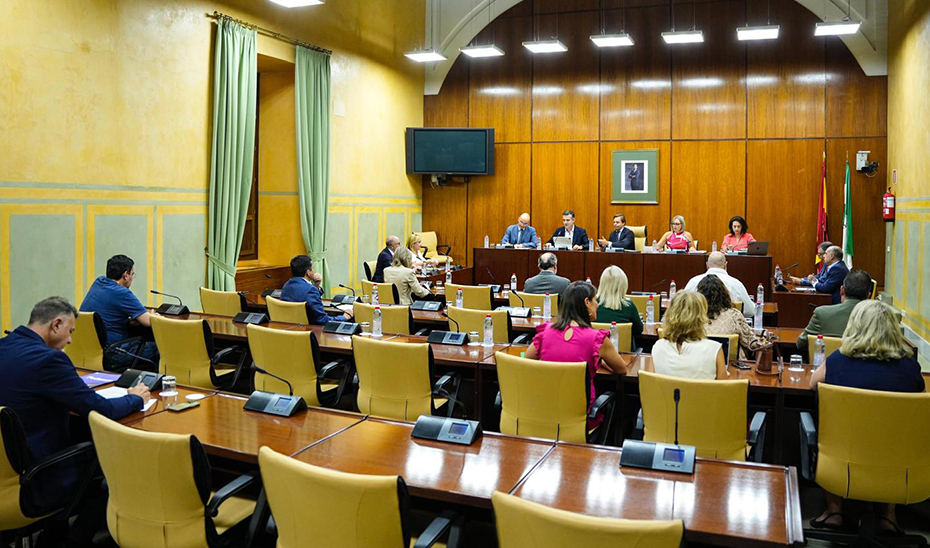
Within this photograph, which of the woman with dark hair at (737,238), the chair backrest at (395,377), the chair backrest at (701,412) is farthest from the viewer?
the woman with dark hair at (737,238)

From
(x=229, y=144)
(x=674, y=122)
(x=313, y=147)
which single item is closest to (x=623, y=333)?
(x=229, y=144)

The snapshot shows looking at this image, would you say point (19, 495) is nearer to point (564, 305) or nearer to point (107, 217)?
point (564, 305)

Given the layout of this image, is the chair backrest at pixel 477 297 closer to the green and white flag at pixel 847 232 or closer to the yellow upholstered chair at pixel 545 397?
the yellow upholstered chair at pixel 545 397

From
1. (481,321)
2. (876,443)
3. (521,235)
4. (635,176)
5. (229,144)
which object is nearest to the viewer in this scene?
(876,443)

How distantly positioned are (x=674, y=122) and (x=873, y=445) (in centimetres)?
960

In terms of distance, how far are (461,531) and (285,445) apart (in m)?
0.80

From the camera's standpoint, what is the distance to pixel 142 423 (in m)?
3.11

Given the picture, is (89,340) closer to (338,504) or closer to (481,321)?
(481,321)

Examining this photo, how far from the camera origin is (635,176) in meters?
12.3

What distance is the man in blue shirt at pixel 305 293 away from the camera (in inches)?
229

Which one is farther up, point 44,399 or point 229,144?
point 229,144

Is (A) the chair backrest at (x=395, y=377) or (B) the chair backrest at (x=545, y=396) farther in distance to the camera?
(A) the chair backrest at (x=395, y=377)

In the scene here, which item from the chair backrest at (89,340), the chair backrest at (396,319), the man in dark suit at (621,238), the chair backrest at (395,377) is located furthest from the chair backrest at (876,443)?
the man in dark suit at (621,238)

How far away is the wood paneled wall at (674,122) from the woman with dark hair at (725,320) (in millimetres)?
7613
